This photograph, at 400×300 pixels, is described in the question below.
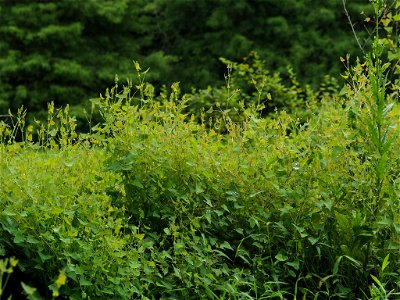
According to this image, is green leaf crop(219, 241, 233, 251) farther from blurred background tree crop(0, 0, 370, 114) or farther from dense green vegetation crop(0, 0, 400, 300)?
blurred background tree crop(0, 0, 370, 114)

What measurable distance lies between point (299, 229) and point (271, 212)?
0.29 m

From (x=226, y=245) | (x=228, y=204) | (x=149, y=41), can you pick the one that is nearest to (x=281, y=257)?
(x=226, y=245)

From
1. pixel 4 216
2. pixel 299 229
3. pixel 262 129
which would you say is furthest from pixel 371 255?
pixel 4 216

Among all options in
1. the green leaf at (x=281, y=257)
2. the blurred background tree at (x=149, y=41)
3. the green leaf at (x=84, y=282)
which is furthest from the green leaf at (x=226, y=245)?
the blurred background tree at (x=149, y=41)

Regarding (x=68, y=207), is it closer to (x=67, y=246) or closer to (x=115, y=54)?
(x=67, y=246)

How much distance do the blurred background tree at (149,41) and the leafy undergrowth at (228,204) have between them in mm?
9785

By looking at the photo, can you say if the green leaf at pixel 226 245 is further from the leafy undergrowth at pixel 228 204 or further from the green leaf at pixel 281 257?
the green leaf at pixel 281 257

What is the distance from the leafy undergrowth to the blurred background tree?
978cm

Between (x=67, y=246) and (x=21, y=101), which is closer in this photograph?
(x=67, y=246)

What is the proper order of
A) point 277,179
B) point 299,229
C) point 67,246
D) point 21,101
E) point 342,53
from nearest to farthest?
point 67,246
point 299,229
point 277,179
point 21,101
point 342,53

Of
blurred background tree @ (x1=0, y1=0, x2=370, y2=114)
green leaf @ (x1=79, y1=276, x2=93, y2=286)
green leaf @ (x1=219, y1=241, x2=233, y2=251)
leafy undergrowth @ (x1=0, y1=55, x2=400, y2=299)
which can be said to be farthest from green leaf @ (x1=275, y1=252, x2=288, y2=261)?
blurred background tree @ (x1=0, y1=0, x2=370, y2=114)

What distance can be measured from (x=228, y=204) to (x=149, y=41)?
11864 millimetres

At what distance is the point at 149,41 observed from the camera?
1611 centimetres

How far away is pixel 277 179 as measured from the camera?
4637 mm
